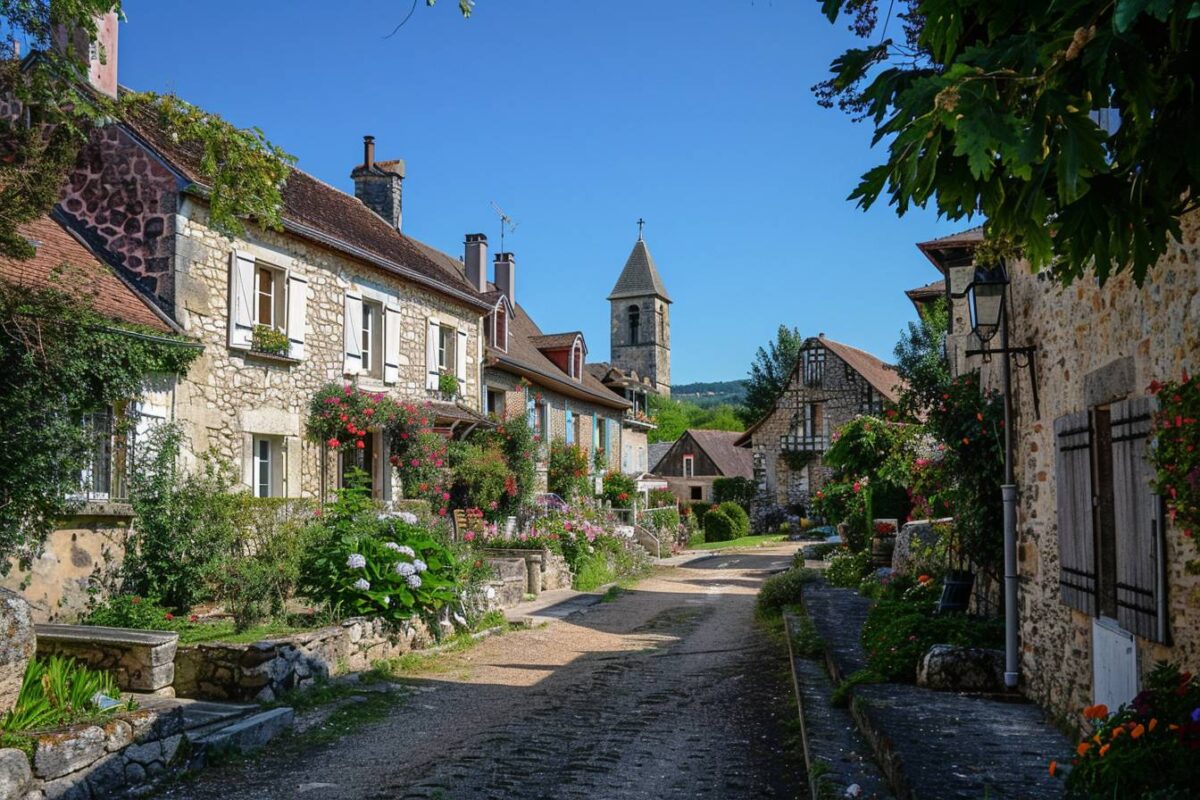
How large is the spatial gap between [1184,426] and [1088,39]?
1732 millimetres

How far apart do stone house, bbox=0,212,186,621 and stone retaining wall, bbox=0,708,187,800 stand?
3.70 metres

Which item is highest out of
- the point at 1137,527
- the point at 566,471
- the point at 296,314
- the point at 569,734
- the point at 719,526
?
the point at 296,314

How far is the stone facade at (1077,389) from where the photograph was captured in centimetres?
391

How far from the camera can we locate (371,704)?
25.5 ft

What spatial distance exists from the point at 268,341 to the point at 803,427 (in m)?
28.2

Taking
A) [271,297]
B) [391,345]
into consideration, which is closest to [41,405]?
[271,297]

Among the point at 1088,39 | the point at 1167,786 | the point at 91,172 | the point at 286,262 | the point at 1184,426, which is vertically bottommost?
the point at 1167,786

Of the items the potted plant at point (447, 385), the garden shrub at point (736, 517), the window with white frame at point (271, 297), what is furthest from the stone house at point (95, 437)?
the garden shrub at point (736, 517)

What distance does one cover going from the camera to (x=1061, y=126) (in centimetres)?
250

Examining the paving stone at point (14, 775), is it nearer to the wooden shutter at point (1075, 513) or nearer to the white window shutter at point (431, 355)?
the wooden shutter at point (1075, 513)

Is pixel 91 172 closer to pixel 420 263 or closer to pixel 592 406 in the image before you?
pixel 420 263

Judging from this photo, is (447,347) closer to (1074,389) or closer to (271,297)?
(271,297)

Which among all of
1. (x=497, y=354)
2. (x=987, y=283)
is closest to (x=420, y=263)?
(x=497, y=354)

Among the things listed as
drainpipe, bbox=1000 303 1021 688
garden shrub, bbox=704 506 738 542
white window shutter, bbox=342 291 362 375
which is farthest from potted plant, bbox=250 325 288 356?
garden shrub, bbox=704 506 738 542
